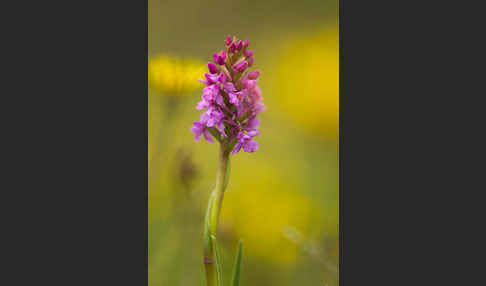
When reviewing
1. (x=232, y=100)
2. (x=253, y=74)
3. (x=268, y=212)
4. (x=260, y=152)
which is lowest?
(x=268, y=212)

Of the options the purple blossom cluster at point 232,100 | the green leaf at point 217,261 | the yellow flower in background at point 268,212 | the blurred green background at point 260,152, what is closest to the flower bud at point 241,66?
the purple blossom cluster at point 232,100

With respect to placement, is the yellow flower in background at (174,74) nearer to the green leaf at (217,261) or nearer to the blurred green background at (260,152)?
the blurred green background at (260,152)

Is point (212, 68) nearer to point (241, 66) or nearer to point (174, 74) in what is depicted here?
point (241, 66)

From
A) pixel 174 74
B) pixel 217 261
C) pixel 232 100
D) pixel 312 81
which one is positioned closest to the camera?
pixel 232 100

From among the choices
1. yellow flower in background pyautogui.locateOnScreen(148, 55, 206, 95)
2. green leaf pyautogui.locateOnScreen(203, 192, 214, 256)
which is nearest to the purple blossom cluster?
green leaf pyautogui.locateOnScreen(203, 192, 214, 256)

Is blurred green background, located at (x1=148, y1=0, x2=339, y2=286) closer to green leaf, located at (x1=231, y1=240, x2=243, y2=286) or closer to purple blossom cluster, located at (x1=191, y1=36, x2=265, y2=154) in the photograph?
purple blossom cluster, located at (x1=191, y1=36, x2=265, y2=154)

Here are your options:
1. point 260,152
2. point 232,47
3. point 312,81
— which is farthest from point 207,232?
point 312,81

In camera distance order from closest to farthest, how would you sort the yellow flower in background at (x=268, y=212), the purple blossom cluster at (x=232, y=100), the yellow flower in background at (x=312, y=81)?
the purple blossom cluster at (x=232, y=100)
the yellow flower in background at (x=312, y=81)
the yellow flower in background at (x=268, y=212)
